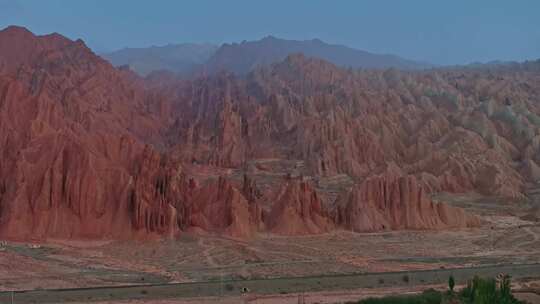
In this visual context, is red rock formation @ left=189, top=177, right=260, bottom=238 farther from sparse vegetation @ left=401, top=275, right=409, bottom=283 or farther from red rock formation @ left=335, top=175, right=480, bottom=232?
sparse vegetation @ left=401, top=275, right=409, bottom=283

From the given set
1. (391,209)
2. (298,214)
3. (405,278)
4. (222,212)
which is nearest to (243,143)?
(391,209)

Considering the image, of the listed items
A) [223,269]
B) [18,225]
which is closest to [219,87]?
[18,225]

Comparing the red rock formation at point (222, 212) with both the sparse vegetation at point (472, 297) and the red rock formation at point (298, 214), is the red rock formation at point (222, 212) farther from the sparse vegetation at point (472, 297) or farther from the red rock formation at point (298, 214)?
the sparse vegetation at point (472, 297)

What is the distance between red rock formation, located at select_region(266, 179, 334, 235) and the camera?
64.3 m

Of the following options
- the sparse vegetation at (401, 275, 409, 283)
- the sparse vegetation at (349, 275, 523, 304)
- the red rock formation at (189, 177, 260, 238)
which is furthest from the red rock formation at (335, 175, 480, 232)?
the sparse vegetation at (349, 275, 523, 304)

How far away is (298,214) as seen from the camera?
6556 centimetres

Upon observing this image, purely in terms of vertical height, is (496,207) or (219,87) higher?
(219,87)

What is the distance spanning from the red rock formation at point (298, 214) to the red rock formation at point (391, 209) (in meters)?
2.04

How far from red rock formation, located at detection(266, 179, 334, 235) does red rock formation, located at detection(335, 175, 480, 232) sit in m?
2.04

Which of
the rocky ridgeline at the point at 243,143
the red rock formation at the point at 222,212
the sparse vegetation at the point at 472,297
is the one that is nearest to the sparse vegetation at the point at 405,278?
the sparse vegetation at the point at 472,297

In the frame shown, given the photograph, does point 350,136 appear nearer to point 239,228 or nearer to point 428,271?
point 239,228

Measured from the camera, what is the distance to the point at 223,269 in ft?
154

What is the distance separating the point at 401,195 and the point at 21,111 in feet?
114

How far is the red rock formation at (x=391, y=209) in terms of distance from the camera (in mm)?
67688
